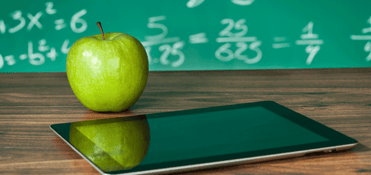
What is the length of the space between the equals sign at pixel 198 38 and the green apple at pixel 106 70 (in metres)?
0.49

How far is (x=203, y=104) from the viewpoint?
0.82 m

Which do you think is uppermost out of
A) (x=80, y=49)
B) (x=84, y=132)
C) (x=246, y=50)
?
(x=246, y=50)

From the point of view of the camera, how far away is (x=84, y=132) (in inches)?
23.2

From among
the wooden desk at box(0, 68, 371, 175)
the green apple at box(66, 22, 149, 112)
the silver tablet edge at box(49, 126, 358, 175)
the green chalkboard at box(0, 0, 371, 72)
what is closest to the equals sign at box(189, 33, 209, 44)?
the green chalkboard at box(0, 0, 371, 72)

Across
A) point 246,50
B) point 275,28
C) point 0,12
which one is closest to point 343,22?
point 275,28

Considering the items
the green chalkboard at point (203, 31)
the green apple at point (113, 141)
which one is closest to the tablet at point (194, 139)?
the green apple at point (113, 141)

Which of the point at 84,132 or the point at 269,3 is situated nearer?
the point at 84,132

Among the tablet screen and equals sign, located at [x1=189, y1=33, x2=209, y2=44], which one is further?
equals sign, located at [x1=189, y1=33, x2=209, y2=44]

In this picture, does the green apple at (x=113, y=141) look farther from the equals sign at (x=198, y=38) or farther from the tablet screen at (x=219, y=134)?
the equals sign at (x=198, y=38)

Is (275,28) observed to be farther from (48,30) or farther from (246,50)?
(48,30)

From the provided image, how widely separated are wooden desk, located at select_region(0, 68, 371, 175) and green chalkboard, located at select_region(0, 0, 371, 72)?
105 mm

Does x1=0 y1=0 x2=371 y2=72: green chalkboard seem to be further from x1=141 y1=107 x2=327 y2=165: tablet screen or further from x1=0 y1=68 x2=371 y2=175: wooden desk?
x1=141 y1=107 x2=327 y2=165: tablet screen

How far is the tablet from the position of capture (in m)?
0.48

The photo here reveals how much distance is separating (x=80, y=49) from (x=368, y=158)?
0.53 metres
